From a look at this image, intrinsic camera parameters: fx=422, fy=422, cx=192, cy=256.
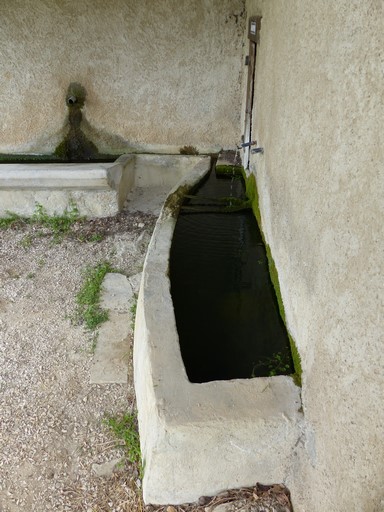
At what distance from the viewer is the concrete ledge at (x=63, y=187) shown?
167 inches

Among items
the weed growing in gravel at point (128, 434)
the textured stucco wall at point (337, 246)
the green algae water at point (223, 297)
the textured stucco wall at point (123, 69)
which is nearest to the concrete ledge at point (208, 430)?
the textured stucco wall at point (337, 246)

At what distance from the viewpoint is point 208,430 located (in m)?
1.72

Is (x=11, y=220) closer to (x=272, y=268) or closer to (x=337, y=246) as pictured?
(x=272, y=268)

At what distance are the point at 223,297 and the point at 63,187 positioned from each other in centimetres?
235

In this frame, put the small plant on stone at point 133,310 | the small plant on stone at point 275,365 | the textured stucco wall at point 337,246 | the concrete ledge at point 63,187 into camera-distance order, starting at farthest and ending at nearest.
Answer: the concrete ledge at point 63,187
the small plant on stone at point 133,310
the small plant on stone at point 275,365
the textured stucco wall at point 337,246

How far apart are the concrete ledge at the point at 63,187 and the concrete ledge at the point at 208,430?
263 centimetres

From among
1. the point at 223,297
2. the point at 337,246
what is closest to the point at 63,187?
the point at 223,297

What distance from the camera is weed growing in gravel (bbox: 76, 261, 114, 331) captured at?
315 centimetres

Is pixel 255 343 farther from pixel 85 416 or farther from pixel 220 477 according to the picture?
pixel 85 416

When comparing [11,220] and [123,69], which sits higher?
[123,69]

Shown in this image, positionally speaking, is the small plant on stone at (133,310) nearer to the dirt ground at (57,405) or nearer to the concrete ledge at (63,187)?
the dirt ground at (57,405)

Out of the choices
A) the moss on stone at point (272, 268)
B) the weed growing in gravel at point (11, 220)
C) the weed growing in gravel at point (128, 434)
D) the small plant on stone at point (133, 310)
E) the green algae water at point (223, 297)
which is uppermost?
the moss on stone at point (272, 268)

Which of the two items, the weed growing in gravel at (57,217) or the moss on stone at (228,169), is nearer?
the weed growing in gravel at (57,217)

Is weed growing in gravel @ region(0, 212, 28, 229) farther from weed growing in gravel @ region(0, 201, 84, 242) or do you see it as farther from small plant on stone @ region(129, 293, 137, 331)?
small plant on stone @ region(129, 293, 137, 331)
